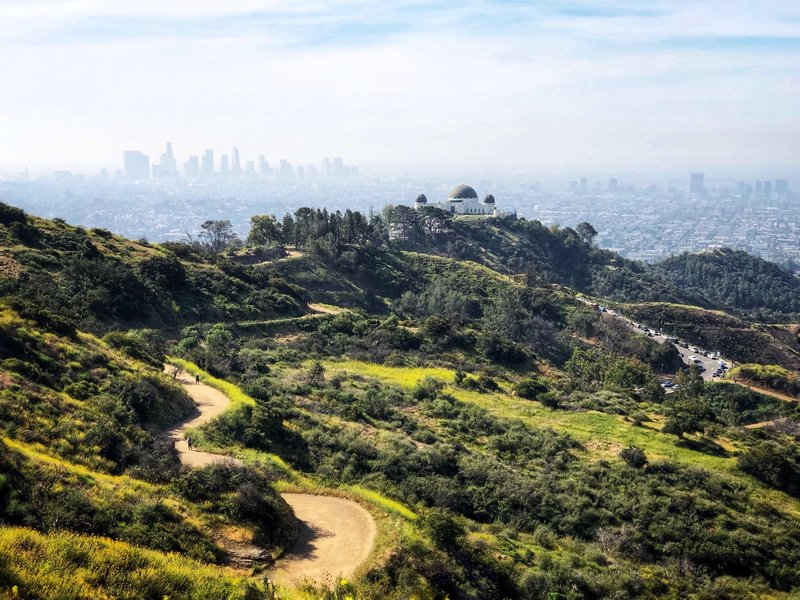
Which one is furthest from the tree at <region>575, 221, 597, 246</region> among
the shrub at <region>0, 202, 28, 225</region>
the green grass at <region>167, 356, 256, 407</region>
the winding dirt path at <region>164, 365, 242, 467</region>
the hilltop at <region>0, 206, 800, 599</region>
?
the winding dirt path at <region>164, 365, 242, 467</region>

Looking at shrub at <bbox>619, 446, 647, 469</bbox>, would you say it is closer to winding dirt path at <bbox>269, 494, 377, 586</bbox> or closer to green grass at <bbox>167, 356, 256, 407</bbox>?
winding dirt path at <bbox>269, 494, 377, 586</bbox>

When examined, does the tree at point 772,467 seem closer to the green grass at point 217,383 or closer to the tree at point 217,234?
the green grass at point 217,383

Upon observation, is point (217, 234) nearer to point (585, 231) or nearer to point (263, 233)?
point (263, 233)

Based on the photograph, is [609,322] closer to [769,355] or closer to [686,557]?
[769,355]

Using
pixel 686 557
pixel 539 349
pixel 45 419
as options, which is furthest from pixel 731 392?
pixel 45 419

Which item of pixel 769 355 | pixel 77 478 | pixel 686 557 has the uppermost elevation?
pixel 77 478

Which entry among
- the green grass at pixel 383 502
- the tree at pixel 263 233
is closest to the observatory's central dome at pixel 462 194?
the tree at pixel 263 233

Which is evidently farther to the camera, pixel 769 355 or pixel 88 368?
pixel 769 355
